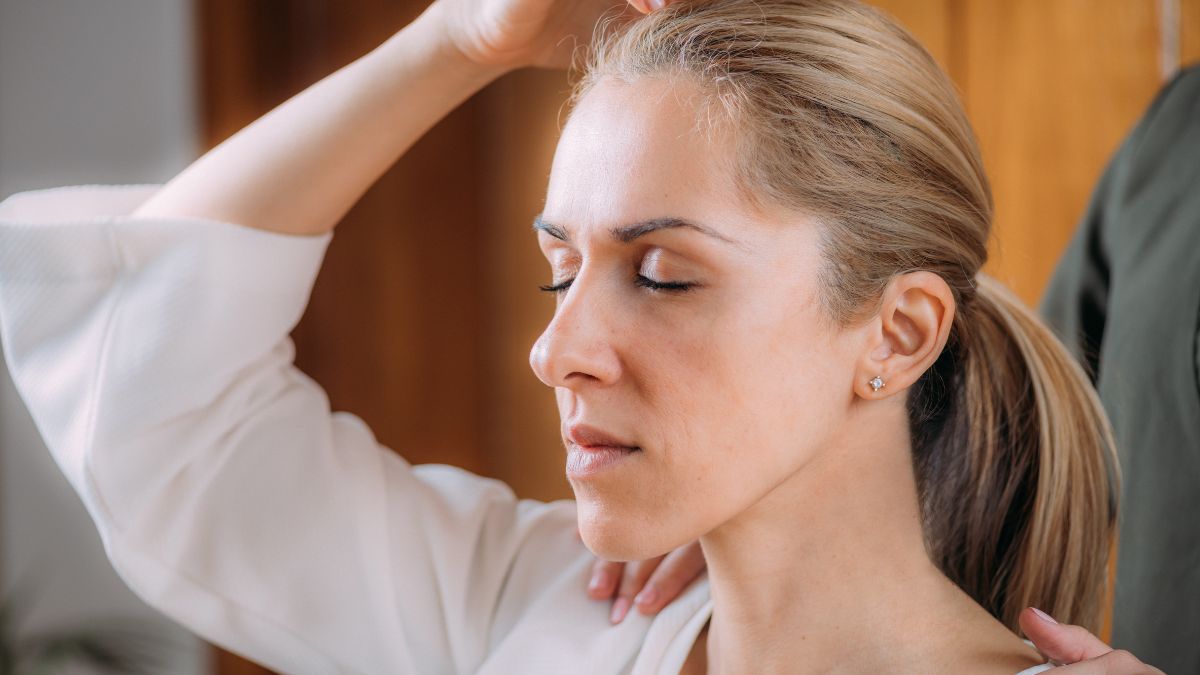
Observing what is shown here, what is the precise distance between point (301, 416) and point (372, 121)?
1.04ft

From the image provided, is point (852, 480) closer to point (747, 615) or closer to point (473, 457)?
point (747, 615)

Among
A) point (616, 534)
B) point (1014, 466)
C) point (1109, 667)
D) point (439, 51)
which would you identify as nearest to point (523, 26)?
point (439, 51)

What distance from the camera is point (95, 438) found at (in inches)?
43.7

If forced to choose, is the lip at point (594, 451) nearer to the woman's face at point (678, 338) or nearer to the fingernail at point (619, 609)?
the woman's face at point (678, 338)

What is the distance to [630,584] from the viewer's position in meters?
1.21

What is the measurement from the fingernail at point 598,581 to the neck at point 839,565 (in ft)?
0.61

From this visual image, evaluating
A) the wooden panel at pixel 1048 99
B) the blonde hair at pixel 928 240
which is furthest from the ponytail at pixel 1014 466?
the wooden panel at pixel 1048 99

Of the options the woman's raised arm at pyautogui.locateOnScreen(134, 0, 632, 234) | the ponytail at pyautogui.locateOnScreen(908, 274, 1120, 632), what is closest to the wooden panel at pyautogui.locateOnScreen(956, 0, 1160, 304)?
the ponytail at pyautogui.locateOnScreen(908, 274, 1120, 632)

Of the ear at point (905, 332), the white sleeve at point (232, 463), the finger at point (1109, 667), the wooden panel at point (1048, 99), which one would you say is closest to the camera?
the finger at point (1109, 667)

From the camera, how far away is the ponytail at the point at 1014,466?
3.79ft

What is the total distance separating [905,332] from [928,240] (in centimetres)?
8

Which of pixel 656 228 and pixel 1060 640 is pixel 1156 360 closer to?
pixel 1060 640

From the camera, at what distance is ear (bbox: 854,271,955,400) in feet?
3.28

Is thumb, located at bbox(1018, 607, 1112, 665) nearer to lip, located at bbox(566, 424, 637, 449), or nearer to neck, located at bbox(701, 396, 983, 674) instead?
neck, located at bbox(701, 396, 983, 674)
